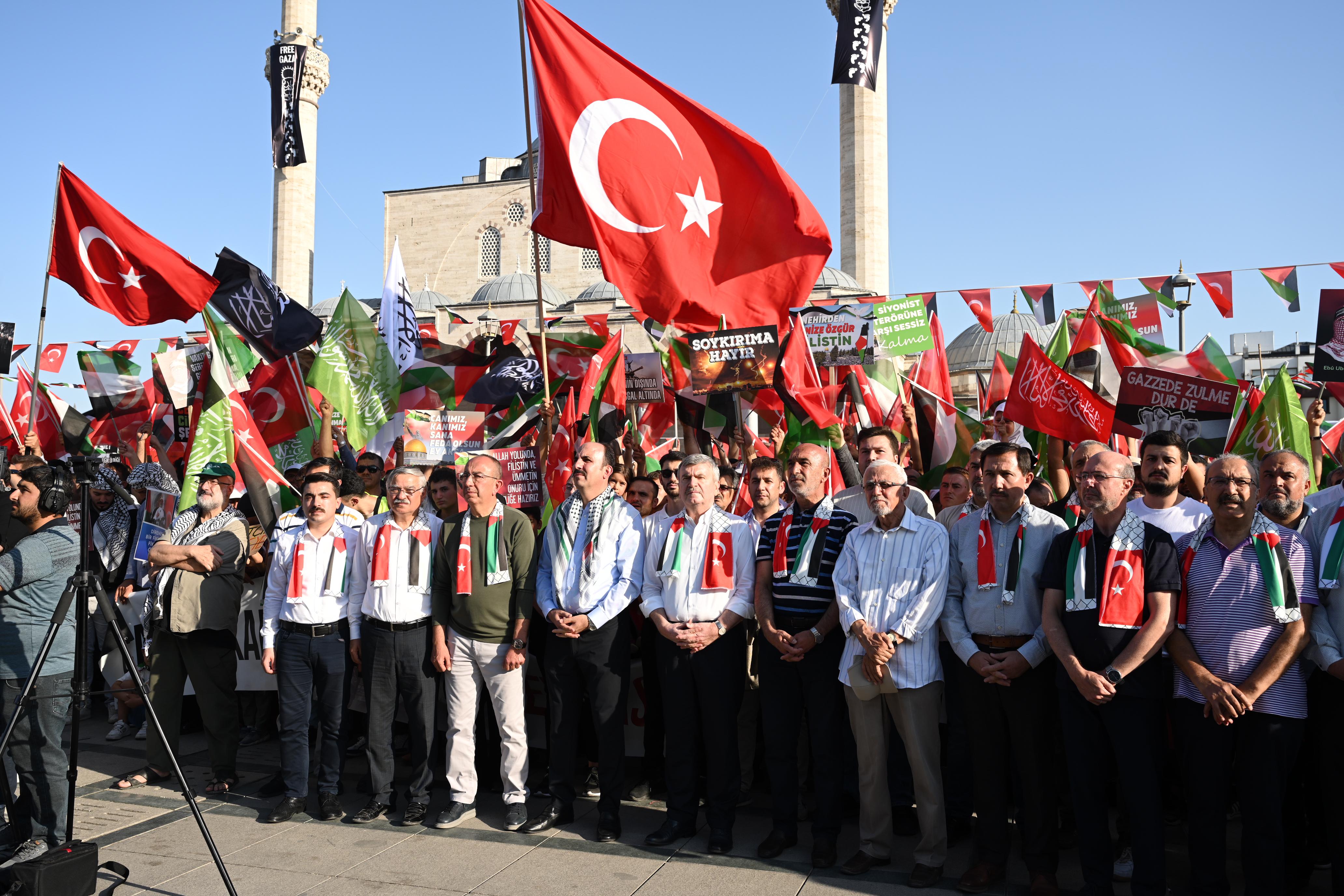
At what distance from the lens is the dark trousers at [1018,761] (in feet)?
16.5

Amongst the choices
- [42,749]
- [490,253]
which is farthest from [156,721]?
[490,253]

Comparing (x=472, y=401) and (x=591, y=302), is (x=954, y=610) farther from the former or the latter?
(x=591, y=302)

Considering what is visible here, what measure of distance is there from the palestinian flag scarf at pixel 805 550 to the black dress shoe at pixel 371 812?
2.75 meters

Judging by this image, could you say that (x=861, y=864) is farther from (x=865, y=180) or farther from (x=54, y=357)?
(x=865, y=180)

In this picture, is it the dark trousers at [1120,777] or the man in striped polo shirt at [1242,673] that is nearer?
the man in striped polo shirt at [1242,673]

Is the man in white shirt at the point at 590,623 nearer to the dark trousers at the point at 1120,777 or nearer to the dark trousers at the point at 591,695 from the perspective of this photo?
the dark trousers at the point at 591,695

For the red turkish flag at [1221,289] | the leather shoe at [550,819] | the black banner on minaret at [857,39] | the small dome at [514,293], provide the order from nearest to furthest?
the leather shoe at [550,819]
the red turkish flag at [1221,289]
the black banner on minaret at [857,39]
the small dome at [514,293]

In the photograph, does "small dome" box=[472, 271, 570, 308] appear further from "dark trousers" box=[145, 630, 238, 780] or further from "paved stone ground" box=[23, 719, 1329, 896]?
"paved stone ground" box=[23, 719, 1329, 896]

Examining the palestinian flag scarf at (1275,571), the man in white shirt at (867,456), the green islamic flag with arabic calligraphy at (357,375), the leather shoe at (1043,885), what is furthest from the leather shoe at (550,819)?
the green islamic flag with arabic calligraphy at (357,375)

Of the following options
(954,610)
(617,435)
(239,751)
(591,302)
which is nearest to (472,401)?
(617,435)

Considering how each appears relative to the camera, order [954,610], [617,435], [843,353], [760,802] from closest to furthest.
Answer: [954,610], [760,802], [617,435], [843,353]

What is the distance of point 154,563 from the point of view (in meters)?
6.87

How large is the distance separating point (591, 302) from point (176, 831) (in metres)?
51.2

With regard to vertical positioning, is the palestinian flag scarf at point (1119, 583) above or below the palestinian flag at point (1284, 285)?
below
